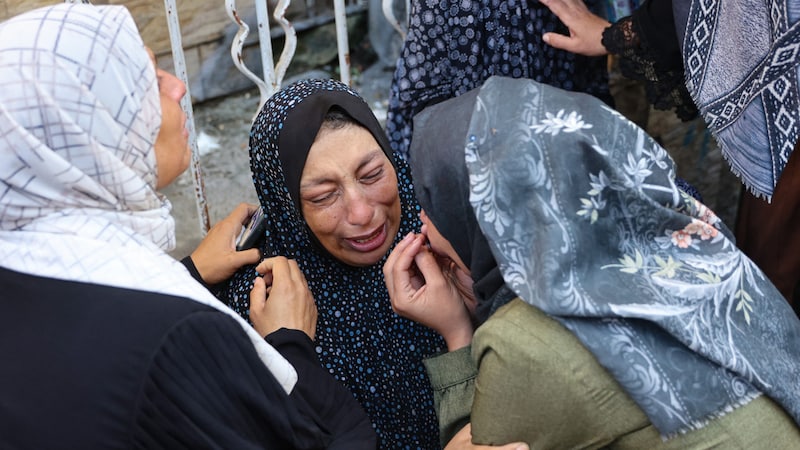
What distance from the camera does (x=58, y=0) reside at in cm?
284

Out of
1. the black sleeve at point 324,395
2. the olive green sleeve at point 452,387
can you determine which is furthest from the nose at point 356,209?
the olive green sleeve at point 452,387

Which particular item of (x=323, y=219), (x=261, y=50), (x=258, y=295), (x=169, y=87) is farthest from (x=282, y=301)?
(x=261, y=50)

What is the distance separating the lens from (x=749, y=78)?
210 centimetres

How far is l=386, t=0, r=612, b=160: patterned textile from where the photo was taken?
2.61m

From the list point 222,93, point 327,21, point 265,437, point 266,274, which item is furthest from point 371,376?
point 327,21

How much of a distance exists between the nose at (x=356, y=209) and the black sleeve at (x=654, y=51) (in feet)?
2.88

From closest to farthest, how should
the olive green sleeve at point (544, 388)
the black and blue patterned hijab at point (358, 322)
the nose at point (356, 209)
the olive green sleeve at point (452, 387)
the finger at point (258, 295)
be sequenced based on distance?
the olive green sleeve at point (544, 388) < the olive green sleeve at point (452, 387) < the finger at point (258, 295) < the nose at point (356, 209) < the black and blue patterned hijab at point (358, 322)

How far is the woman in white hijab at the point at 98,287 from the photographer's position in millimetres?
1373

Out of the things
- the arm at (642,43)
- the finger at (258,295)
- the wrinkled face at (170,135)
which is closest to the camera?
the wrinkled face at (170,135)

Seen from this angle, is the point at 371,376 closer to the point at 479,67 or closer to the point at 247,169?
the point at 479,67

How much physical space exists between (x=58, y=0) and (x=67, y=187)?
1630 millimetres

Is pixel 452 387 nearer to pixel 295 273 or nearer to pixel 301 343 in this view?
pixel 301 343

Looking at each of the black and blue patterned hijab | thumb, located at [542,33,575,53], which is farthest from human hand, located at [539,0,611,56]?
the black and blue patterned hijab

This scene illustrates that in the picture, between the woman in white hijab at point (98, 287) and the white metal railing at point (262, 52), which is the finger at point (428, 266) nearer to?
the woman in white hijab at point (98, 287)
